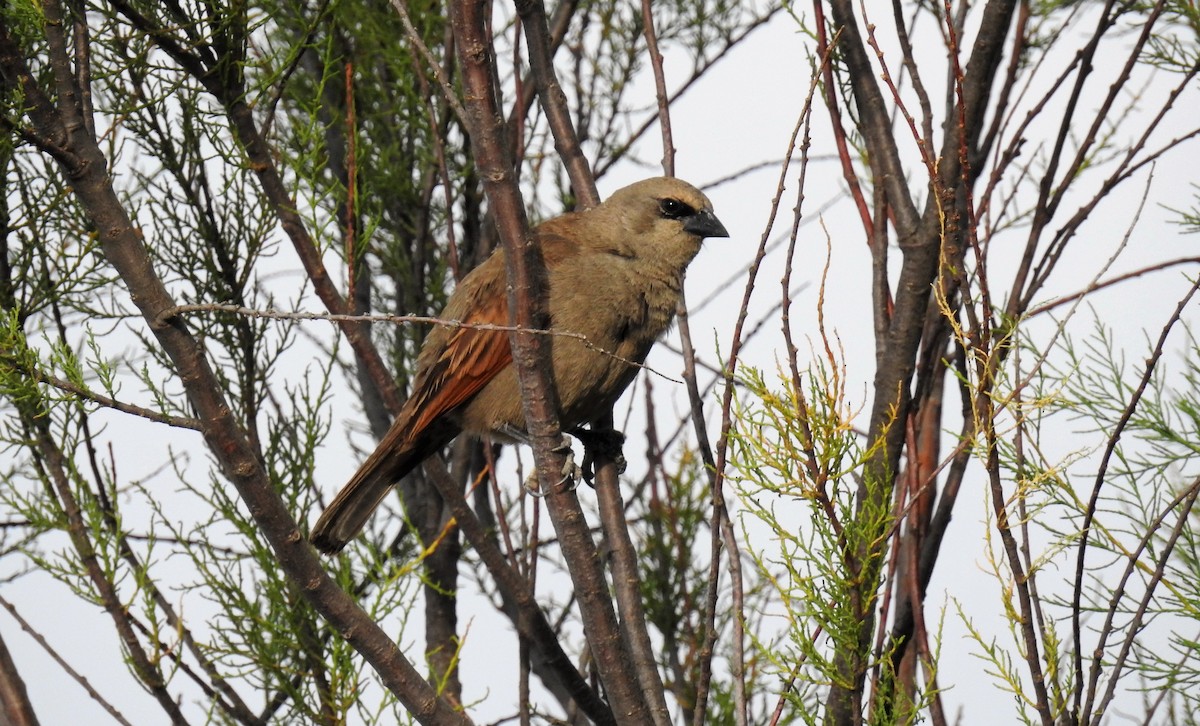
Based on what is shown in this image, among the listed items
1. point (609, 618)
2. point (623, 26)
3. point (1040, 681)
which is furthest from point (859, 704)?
point (623, 26)

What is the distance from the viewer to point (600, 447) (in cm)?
355

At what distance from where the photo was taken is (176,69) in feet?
11.7

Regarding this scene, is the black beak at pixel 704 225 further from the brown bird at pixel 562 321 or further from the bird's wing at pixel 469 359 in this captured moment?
the bird's wing at pixel 469 359

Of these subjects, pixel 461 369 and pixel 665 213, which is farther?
pixel 665 213

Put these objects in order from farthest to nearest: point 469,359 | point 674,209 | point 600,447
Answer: point 674,209
point 469,359
point 600,447

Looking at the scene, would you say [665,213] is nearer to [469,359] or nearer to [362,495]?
[469,359]

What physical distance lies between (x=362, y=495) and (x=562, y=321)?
34.1 inches

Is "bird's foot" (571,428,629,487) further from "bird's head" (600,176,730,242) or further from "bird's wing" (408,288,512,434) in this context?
"bird's head" (600,176,730,242)

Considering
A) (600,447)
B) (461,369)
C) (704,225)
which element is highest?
(704,225)

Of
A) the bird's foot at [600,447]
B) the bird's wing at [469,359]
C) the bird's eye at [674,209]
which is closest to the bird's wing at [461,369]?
the bird's wing at [469,359]

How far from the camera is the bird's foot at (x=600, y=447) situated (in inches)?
140

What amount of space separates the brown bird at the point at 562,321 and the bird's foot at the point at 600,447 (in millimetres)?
89

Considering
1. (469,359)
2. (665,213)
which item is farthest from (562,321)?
(665,213)

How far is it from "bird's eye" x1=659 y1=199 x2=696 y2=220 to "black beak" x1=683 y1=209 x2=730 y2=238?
2 centimetres
